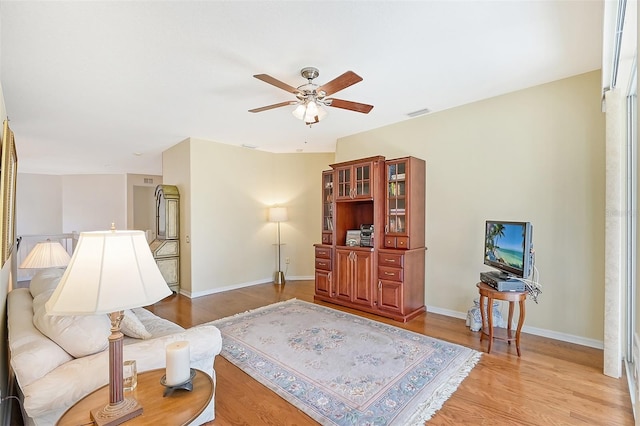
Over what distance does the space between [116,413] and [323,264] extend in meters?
3.61

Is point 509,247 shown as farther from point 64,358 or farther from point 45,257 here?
point 45,257

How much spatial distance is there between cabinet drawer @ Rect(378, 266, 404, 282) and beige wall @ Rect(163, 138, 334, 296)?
258cm

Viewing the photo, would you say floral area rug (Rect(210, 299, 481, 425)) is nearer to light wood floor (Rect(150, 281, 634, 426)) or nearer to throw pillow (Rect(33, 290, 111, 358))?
light wood floor (Rect(150, 281, 634, 426))

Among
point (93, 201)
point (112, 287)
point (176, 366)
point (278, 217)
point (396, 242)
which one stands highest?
point (93, 201)

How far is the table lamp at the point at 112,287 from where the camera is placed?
1095 mm

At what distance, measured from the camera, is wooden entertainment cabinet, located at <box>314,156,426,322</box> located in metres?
3.86

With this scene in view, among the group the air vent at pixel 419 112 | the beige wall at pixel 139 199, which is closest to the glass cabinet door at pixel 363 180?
the air vent at pixel 419 112

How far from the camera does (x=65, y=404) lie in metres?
1.44

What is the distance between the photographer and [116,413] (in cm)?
120

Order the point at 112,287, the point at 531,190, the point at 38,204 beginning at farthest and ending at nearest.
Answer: the point at 38,204 → the point at 531,190 → the point at 112,287

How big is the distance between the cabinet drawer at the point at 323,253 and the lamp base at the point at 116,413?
3.48m

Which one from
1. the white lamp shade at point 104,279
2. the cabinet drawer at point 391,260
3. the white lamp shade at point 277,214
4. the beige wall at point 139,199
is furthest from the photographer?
the beige wall at point 139,199

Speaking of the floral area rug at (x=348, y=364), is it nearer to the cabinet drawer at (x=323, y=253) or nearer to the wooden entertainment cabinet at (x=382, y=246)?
the wooden entertainment cabinet at (x=382, y=246)

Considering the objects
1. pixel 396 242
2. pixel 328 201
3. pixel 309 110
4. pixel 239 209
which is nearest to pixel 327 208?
pixel 328 201
